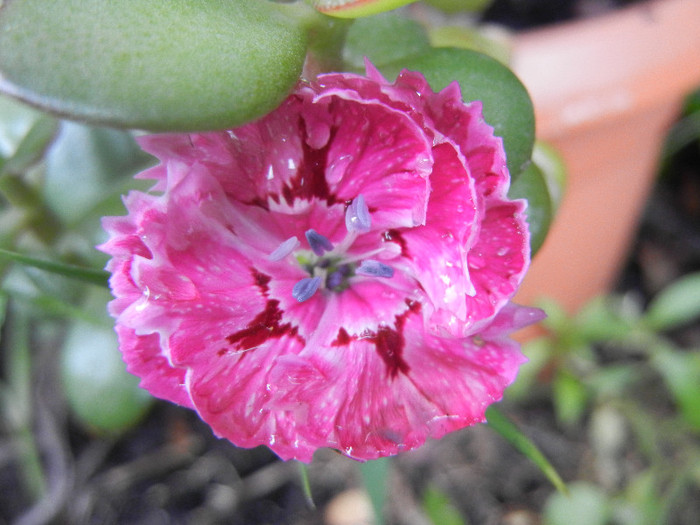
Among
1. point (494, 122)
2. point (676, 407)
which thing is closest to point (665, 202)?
point (676, 407)

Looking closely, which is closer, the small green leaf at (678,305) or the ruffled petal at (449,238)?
the ruffled petal at (449,238)

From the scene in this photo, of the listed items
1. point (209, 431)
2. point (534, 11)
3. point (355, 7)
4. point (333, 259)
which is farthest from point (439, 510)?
point (534, 11)

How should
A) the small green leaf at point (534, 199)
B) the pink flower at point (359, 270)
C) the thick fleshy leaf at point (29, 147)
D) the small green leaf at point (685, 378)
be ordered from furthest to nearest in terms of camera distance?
the small green leaf at point (685, 378), the thick fleshy leaf at point (29, 147), the small green leaf at point (534, 199), the pink flower at point (359, 270)

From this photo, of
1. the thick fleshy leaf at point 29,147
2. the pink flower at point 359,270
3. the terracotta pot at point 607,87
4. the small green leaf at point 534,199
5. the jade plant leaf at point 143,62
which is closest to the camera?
the jade plant leaf at point 143,62

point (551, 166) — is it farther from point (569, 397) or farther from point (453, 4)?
point (569, 397)

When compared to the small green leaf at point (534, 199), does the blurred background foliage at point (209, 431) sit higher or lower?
lower

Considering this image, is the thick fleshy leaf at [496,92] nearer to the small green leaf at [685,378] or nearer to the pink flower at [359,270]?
the pink flower at [359,270]

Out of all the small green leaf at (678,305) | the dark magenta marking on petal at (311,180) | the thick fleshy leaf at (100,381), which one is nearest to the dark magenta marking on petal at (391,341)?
the dark magenta marking on petal at (311,180)
